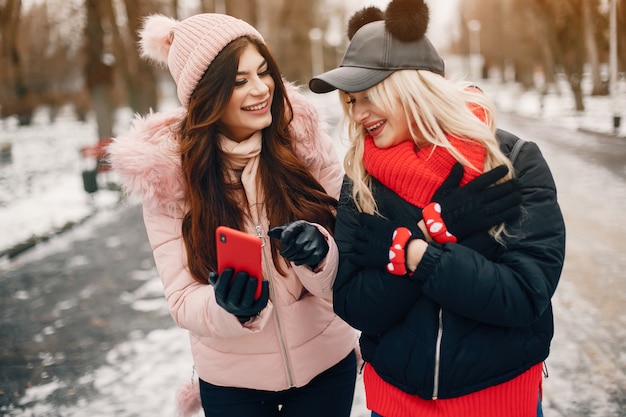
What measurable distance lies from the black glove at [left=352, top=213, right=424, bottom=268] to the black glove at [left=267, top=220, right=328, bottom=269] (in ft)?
0.38

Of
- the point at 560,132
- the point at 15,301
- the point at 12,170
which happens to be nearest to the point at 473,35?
the point at 560,132

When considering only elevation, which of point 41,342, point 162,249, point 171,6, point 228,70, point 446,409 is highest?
point 171,6

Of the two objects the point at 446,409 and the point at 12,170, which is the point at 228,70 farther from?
the point at 12,170

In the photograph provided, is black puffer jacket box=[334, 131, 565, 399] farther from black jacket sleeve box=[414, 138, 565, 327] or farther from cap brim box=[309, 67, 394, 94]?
cap brim box=[309, 67, 394, 94]

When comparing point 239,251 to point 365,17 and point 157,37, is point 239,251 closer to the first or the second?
point 365,17

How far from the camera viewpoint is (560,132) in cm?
1853

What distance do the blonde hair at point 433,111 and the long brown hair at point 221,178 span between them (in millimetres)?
354

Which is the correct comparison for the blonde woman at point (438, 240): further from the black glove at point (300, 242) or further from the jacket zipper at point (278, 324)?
the jacket zipper at point (278, 324)

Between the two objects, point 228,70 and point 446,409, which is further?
point 228,70

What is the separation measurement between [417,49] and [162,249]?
42.5 inches

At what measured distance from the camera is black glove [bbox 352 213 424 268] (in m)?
1.59

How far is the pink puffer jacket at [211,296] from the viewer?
194 cm

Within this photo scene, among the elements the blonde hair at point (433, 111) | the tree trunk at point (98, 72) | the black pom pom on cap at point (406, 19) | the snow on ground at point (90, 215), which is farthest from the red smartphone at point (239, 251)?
the tree trunk at point (98, 72)

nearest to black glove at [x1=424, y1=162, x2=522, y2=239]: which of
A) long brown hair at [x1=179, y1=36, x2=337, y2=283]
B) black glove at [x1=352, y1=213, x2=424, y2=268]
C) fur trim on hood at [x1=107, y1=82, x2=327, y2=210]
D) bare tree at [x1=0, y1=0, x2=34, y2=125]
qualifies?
black glove at [x1=352, y1=213, x2=424, y2=268]
